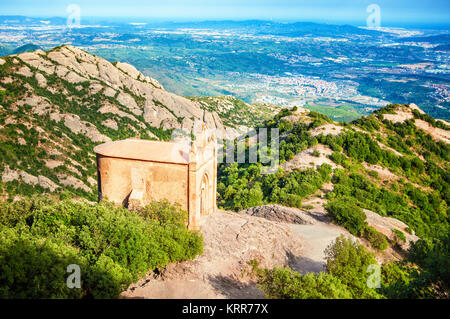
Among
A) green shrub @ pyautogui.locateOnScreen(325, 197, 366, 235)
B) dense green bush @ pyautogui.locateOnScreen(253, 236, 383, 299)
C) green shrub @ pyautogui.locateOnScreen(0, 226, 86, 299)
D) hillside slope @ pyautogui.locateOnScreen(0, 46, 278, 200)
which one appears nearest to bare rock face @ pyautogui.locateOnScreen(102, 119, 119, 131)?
hillside slope @ pyautogui.locateOnScreen(0, 46, 278, 200)

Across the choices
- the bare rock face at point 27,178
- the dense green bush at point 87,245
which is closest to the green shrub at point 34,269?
the dense green bush at point 87,245

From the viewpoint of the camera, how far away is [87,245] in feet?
55.8

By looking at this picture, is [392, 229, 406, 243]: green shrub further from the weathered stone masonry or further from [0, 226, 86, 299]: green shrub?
[0, 226, 86, 299]: green shrub

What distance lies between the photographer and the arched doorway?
2467 centimetres

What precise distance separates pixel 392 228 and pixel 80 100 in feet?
233

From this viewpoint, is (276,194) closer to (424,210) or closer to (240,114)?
(424,210)

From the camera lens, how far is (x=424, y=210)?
41156mm

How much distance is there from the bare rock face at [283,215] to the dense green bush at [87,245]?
37.2ft

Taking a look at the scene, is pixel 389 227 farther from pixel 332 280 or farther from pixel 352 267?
pixel 332 280

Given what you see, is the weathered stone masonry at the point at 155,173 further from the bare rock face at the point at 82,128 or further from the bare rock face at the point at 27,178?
the bare rock face at the point at 82,128

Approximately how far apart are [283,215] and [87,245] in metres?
18.4

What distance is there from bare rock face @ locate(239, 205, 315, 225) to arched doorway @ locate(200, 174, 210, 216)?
7.78 metres

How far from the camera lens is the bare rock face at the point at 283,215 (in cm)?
3055
